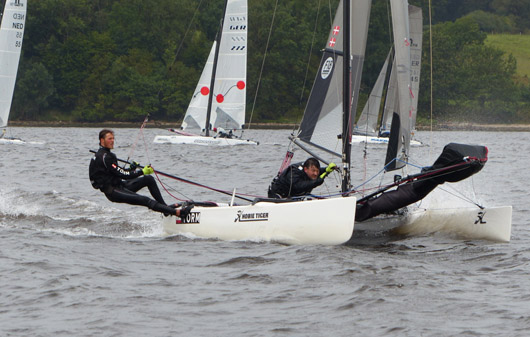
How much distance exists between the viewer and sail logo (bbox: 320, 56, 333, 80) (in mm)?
11805

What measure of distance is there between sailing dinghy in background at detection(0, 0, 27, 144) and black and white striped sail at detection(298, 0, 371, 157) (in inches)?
806

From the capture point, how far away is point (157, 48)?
67500mm

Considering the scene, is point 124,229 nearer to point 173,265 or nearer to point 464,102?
point 173,265

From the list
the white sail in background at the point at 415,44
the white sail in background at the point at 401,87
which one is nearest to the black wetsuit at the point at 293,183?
the white sail in background at the point at 401,87

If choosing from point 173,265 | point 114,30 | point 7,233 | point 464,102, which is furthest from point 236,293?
point 114,30

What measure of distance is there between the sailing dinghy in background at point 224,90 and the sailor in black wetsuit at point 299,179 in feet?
69.6

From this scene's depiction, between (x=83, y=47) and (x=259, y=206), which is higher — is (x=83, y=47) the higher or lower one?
the higher one

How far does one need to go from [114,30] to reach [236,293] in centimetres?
6156

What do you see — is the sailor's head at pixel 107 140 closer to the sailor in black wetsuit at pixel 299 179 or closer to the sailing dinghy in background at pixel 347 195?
the sailing dinghy in background at pixel 347 195

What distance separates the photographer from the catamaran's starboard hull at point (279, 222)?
8.95 metres

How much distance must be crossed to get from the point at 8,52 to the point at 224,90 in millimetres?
7803

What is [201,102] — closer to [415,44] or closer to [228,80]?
[228,80]

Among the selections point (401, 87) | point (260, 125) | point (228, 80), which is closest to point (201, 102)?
point (228, 80)

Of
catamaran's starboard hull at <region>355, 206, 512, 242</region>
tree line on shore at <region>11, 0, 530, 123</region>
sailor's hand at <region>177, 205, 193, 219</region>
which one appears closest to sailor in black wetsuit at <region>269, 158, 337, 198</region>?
catamaran's starboard hull at <region>355, 206, 512, 242</region>
